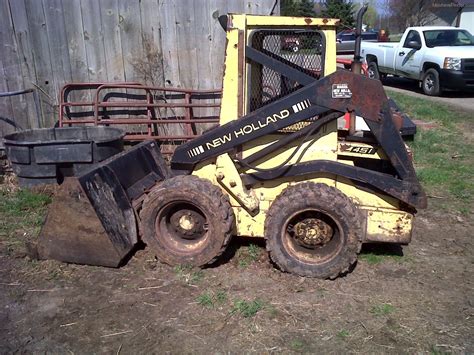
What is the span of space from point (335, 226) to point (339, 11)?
42.0m

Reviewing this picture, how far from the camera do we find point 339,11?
42000mm

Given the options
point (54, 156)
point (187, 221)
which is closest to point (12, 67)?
point (54, 156)

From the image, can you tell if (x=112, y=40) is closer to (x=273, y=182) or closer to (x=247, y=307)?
(x=273, y=182)

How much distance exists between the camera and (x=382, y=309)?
3.47m

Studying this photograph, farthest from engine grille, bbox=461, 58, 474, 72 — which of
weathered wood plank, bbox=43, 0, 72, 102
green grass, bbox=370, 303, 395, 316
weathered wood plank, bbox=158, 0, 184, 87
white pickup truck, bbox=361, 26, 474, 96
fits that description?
green grass, bbox=370, 303, 395, 316

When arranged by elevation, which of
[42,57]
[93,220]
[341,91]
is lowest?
[93,220]

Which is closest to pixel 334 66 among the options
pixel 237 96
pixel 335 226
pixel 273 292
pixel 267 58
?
pixel 267 58

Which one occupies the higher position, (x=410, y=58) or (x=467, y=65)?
(x=410, y=58)

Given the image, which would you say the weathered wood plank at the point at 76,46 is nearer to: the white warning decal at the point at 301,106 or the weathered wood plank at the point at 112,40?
the weathered wood plank at the point at 112,40

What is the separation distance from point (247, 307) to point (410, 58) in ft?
41.3

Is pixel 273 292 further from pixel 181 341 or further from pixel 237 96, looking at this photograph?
pixel 237 96

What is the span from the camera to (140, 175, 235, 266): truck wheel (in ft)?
12.7

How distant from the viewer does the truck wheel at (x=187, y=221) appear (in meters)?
3.86

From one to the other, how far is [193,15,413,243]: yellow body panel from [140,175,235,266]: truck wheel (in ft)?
0.61
